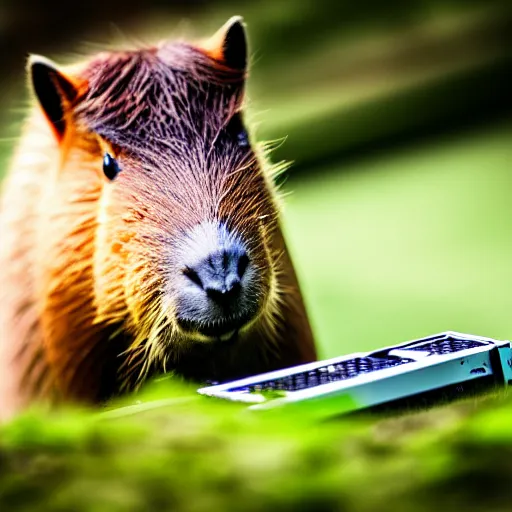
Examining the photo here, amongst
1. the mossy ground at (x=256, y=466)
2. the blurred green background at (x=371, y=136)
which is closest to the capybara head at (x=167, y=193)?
the blurred green background at (x=371, y=136)

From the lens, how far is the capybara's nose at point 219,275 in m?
0.79

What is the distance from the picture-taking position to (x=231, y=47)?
2.88ft

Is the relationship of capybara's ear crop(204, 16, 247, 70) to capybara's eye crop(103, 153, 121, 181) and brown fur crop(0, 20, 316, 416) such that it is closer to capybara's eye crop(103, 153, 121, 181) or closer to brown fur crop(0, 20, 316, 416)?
brown fur crop(0, 20, 316, 416)

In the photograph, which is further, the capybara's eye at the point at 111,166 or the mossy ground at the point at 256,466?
the capybara's eye at the point at 111,166

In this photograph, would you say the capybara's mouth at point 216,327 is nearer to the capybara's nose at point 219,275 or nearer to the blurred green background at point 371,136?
the capybara's nose at point 219,275

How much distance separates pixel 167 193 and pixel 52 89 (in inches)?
6.0

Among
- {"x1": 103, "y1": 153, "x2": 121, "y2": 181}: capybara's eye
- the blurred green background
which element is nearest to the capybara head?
{"x1": 103, "y1": 153, "x2": 121, "y2": 181}: capybara's eye

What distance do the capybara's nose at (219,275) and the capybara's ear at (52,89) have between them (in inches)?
8.0

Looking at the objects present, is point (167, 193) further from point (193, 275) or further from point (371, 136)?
point (371, 136)

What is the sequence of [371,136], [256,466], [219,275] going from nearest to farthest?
1. [256,466]
2. [219,275]
3. [371,136]

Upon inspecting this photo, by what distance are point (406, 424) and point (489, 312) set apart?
0.86 metres

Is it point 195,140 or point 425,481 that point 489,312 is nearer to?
point 195,140

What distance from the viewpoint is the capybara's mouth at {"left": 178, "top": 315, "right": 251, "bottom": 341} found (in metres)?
0.81

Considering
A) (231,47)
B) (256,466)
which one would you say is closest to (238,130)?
(231,47)
